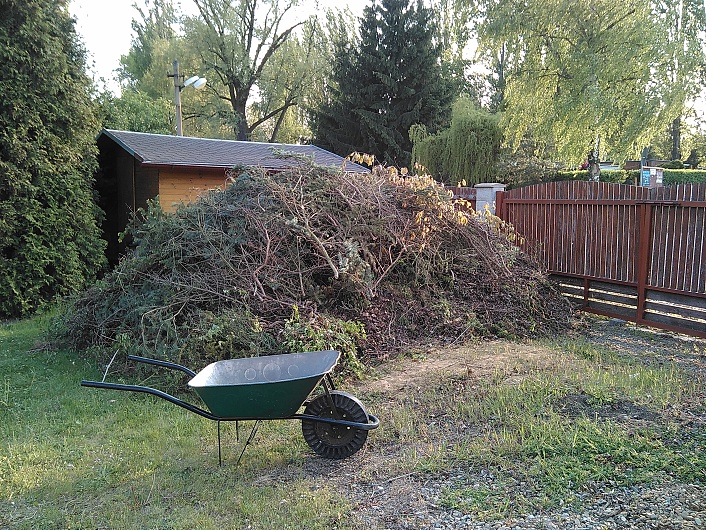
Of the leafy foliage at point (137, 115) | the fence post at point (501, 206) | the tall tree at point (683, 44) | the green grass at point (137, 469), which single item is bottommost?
the green grass at point (137, 469)

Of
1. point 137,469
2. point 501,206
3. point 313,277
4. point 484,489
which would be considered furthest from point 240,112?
point 484,489

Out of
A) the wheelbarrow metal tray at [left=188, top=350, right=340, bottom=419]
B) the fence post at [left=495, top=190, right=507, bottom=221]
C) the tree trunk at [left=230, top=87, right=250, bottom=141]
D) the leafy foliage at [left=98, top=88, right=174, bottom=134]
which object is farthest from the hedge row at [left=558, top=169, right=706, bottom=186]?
the wheelbarrow metal tray at [left=188, top=350, right=340, bottom=419]

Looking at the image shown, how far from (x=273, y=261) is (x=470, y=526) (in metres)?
3.86

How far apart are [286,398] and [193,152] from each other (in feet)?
30.1

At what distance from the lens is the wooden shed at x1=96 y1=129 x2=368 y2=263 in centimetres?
1043

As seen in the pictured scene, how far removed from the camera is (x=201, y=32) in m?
27.2

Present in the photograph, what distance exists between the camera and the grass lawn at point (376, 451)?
9.93 feet

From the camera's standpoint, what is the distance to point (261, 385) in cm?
318

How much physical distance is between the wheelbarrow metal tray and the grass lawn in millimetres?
453

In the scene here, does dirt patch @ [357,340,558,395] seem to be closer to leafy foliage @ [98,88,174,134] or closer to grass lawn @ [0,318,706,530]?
grass lawn @ [0,318,706,530]

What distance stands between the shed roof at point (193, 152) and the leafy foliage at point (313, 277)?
2231 millimetres

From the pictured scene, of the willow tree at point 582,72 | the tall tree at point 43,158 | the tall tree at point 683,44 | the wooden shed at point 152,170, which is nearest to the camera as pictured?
the tall tree at point 43,158

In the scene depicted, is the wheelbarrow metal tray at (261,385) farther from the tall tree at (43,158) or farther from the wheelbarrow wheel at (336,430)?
the tall tree at (43,158)

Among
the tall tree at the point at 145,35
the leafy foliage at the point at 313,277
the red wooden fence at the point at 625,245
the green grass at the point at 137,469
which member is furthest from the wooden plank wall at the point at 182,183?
the tall tree at the point at 145,35
